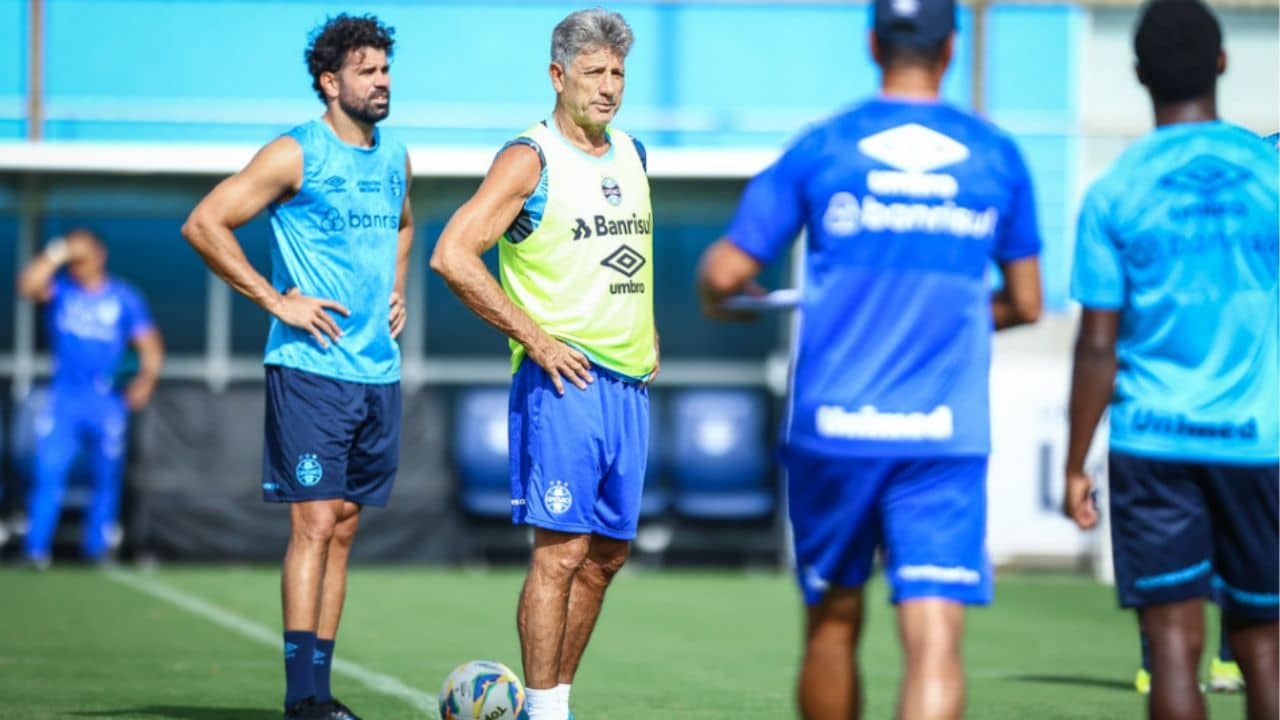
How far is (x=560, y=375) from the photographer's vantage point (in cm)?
669

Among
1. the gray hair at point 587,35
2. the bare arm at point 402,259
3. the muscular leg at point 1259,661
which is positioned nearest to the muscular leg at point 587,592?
the bare arm at point 402,259

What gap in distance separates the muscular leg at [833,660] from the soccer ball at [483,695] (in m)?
1.70

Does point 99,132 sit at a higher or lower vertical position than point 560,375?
higher

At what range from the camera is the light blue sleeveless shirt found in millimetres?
7512

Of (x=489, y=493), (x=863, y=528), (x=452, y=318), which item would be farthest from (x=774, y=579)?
(x=863, y=528)

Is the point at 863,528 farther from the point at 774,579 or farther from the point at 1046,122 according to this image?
the point at 1046,122

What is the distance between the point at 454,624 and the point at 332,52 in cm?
562

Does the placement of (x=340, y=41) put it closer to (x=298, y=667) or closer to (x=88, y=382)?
(x=298, y=667)

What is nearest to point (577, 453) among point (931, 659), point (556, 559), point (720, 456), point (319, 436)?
point (556, 559)

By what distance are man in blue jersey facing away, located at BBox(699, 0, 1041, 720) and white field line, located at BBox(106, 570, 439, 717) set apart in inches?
131

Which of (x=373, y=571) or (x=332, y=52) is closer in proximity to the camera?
(x=332, y=52)

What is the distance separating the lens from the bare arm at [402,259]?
7.83 metres

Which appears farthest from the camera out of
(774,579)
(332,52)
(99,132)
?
(99,132)

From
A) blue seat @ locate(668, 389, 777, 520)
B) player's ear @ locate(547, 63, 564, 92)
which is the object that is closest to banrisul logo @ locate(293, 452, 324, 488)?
player's ear @ locate(547, 63, 564, 92)
